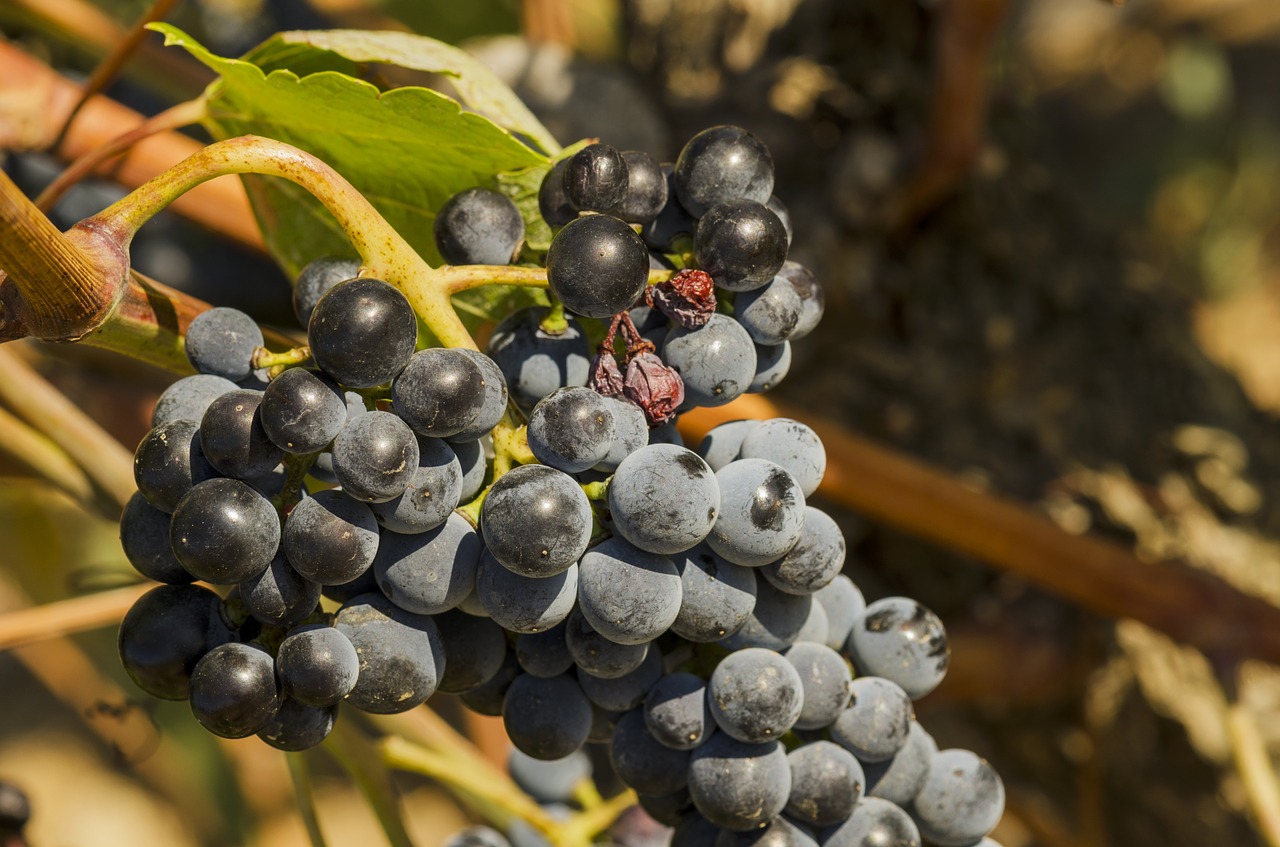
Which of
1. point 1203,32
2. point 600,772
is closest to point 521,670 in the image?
point 600,772

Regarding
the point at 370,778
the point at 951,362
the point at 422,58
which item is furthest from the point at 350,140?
the point at 951,362

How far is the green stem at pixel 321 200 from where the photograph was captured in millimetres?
411

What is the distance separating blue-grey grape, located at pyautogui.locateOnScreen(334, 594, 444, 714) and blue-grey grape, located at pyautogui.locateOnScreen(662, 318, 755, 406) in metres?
0.15

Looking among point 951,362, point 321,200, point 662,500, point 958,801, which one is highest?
point 321,200

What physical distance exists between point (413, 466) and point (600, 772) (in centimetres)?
65

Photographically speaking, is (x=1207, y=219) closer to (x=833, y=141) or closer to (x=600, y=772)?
(x=833, y=141)

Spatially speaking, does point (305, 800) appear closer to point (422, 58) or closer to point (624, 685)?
point (624, 685)

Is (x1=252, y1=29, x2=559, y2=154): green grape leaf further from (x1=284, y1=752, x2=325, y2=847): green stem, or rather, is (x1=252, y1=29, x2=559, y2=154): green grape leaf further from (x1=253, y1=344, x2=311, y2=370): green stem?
(x1=284, y1=752, x2=325, y2=847): green stem

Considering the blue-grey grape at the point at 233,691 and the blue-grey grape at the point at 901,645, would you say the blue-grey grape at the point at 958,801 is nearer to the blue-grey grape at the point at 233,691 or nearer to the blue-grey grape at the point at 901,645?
the blue-grey grape at the point at 901,645

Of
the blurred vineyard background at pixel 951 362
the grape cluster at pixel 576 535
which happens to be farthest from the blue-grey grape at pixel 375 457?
the blurred vineyard background at pixel 951 362

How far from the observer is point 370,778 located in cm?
65

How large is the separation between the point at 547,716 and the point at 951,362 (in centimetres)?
65

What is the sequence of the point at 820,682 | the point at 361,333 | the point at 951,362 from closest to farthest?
the point at 361,333
the point at 820,682
the point at 951,362

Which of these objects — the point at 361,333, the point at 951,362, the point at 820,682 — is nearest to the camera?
the point at 361,333
